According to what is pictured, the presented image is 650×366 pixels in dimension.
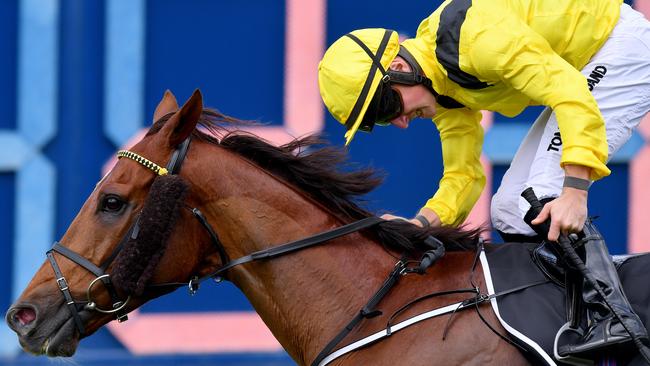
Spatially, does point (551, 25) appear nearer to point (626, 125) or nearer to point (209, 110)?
point (626, 125)

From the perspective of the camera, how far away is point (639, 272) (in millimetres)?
2613

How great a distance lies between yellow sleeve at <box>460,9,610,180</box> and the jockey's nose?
1.34 metres

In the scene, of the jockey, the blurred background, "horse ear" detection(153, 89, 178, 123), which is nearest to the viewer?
the jockey

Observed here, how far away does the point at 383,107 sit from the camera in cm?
288

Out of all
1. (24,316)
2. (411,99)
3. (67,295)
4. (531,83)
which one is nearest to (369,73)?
(411,99)

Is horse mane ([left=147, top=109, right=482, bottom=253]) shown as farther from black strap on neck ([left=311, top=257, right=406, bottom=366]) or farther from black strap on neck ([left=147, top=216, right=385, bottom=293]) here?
black strap on neck ([left=311, top=257, right=406, bottom=366])

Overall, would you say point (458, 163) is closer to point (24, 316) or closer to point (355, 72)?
point (355, 72)

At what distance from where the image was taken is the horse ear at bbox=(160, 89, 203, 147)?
270 cm

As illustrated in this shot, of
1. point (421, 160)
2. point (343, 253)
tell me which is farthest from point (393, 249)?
point (421, 160)

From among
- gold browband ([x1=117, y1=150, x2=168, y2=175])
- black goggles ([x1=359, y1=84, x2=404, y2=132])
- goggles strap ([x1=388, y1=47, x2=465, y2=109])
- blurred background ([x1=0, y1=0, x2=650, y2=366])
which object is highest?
goggles strap ([x1=388, y1=47, x2=465, y2=109])

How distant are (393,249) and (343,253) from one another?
15cm

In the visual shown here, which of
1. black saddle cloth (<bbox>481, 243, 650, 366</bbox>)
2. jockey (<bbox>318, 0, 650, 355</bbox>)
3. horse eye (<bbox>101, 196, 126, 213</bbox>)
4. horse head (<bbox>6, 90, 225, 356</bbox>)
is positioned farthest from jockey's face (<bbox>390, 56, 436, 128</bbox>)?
horse eye (<bbox>101, 196, 126, 213</bbox>)

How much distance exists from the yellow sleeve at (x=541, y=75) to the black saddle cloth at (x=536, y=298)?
0.27 metres

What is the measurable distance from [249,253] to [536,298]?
779 mm
